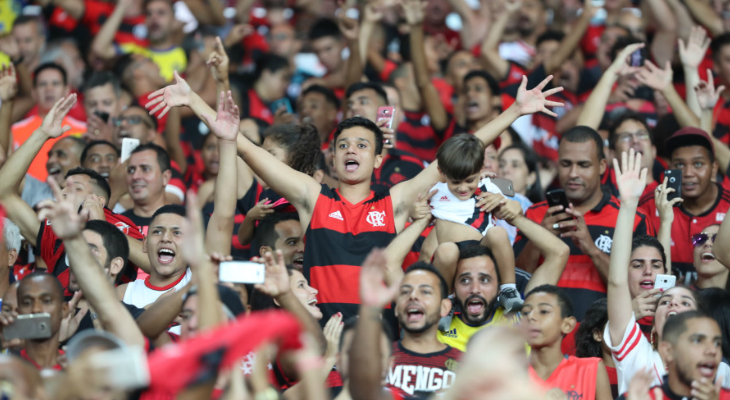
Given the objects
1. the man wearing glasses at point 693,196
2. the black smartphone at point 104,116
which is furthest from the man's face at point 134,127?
the man wearing glasses at point 693,196

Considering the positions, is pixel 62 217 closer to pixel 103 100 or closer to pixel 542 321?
pixel 542 321

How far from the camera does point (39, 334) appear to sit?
506 centimetres

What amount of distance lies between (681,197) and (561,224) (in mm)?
1345

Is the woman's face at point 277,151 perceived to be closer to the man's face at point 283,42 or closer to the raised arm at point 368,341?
the raised arm at point 368,341

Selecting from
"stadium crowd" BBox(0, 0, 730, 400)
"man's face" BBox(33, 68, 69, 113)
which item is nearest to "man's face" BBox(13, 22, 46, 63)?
"stadium crowd" BBox(0, 0, 730, 400)

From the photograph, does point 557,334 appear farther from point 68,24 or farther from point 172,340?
point 68,24

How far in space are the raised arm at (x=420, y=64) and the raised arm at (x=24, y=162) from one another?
11.9 ft

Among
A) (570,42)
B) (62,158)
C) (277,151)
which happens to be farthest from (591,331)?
(62,158)

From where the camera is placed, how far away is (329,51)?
10.9 m

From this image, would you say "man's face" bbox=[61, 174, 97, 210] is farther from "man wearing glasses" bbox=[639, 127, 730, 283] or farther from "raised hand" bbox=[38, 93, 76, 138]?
"man wearing glasses" bbox=[639, 127, 730, 283]

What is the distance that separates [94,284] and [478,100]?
502cm

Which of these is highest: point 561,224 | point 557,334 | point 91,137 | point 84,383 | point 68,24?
point 68,24

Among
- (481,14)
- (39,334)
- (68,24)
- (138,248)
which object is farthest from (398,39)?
(39,334)

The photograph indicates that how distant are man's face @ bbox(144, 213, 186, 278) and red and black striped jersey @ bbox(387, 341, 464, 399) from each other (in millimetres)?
1855
